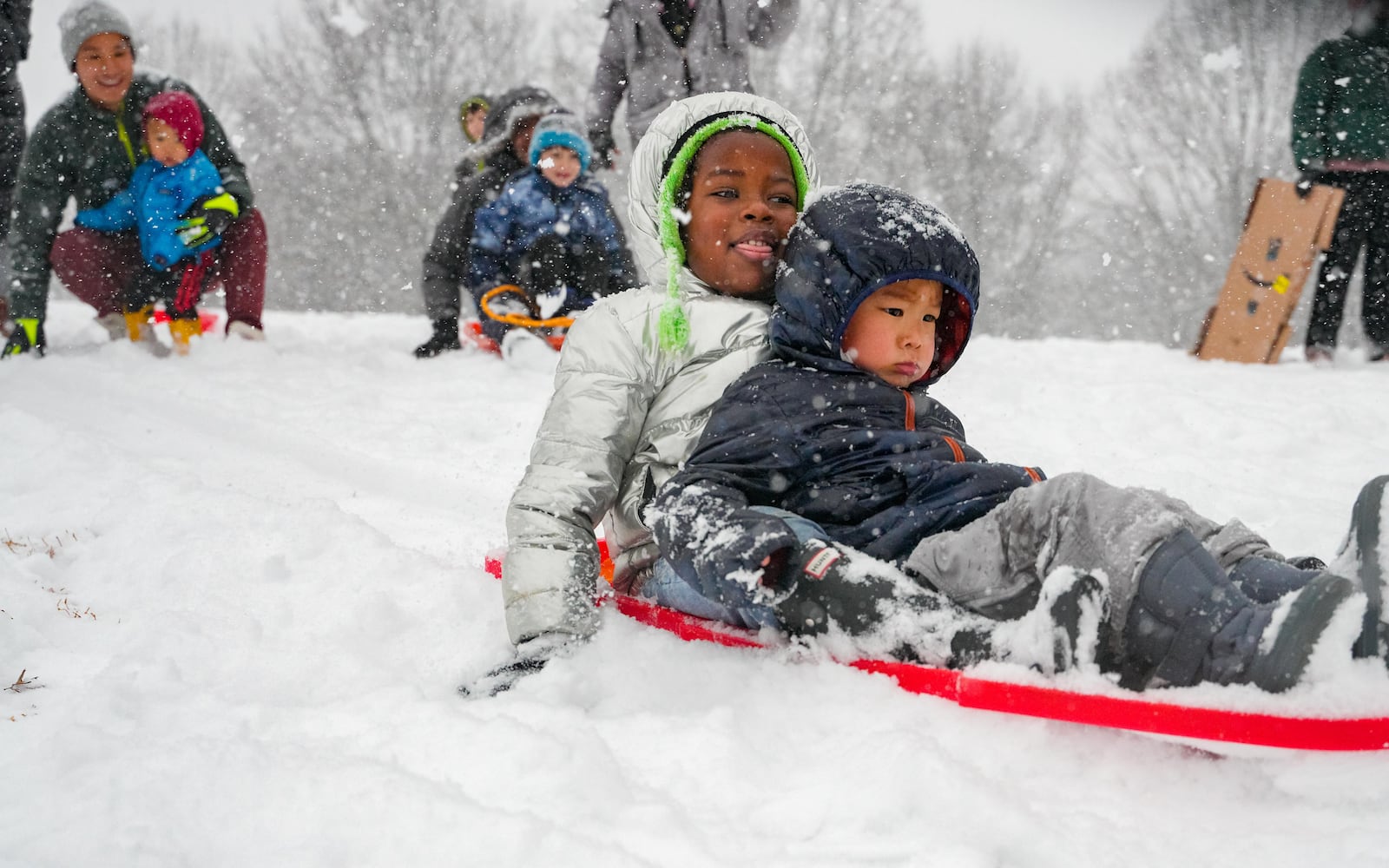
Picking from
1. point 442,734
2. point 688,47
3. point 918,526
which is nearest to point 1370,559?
point 918,526

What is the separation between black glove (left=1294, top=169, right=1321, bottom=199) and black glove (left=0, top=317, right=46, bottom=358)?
21.9ft

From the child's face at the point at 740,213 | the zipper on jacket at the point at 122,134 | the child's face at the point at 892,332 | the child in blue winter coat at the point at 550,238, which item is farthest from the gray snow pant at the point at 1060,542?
the zipper on jacket at the point at 122,134

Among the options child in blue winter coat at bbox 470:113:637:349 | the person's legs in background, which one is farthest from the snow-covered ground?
child in blue winter coat at bbox 470:113:637:349

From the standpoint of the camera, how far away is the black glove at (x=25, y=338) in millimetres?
5055

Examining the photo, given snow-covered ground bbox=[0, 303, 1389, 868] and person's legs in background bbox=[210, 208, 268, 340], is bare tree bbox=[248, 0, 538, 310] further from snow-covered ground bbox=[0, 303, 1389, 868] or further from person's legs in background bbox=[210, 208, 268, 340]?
snow-covered ground bbox=[0, 303, 1389, 868]

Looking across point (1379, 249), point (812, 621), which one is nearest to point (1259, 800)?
point (812, 621)

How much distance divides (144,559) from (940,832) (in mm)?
2030

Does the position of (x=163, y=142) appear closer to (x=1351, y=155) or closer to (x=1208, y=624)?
(x=1208, y=624)

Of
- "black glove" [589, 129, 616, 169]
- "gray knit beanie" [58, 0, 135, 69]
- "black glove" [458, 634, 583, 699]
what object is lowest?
"black glove" [458, 634, 583, 699]

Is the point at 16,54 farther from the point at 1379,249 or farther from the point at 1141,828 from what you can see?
the point at 1379,249

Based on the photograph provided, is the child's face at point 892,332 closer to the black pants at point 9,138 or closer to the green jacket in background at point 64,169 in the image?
A: the green jacket in background at point 64,169

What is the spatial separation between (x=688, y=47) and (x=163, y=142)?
2.86 meters

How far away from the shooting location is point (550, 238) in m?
5.86

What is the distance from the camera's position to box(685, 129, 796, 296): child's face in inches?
91.3
